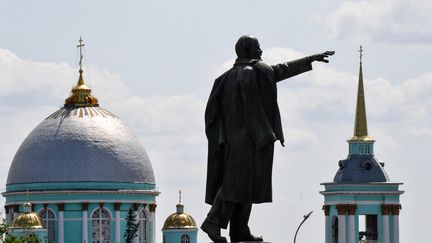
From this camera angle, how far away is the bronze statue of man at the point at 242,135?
18328 mm

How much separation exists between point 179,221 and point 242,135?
289ft

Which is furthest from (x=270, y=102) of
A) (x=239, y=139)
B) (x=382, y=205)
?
(x=382, y=205)

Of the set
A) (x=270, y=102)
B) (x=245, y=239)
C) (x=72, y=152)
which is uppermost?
(x=72, y=152)

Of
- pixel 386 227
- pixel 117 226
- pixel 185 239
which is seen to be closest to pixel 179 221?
pixel 185 239

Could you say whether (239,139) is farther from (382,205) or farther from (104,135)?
(382,205)

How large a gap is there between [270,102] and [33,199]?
89152mm

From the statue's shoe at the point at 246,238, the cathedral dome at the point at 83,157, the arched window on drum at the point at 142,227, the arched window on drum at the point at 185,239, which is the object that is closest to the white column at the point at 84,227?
the cathedral dome at the point at 83,157

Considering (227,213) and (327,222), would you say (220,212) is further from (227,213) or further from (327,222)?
(327,222)

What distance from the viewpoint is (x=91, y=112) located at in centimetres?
10838

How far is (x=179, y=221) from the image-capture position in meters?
106

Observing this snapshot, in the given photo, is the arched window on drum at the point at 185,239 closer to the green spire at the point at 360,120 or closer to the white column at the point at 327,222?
the white column at the point at 327,222

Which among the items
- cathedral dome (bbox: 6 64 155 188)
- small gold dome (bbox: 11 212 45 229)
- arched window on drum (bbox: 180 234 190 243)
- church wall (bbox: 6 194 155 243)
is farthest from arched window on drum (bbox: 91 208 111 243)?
small gold dome (bbox: 11 212 45 229)

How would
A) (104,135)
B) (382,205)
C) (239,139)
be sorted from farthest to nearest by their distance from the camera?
1. (382,205)
2. (104,135)
3. (239,139)

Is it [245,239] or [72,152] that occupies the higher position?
[72,152]
